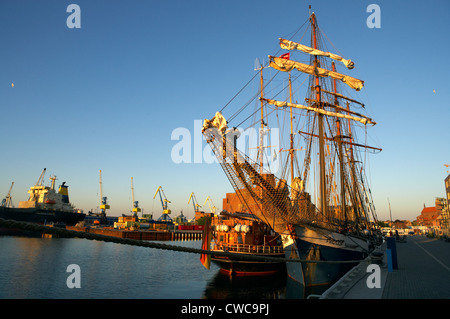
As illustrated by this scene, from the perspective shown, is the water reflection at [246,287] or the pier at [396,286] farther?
the water reflection at [246,287]

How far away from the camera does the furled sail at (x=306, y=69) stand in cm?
2512

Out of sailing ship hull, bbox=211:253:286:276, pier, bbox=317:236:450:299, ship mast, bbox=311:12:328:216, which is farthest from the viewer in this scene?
sailing ship hull, bbox=211:253:286:276

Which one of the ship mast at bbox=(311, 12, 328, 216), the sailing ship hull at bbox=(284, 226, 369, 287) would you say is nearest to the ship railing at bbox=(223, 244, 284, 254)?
the sailing ship hull at bbox=(284, 226, 369, 287)

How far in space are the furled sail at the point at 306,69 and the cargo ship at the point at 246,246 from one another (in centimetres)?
1497

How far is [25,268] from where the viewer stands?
29.5 m

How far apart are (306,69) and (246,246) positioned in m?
18.5

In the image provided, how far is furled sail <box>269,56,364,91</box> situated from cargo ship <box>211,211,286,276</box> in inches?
589

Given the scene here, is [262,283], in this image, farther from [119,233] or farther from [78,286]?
[119,233]

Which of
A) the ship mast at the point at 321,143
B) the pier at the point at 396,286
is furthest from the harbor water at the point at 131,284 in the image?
the ship mast at the point at 321,143

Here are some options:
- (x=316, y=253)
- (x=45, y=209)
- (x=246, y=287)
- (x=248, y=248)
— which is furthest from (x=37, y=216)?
(x=316, y=253)

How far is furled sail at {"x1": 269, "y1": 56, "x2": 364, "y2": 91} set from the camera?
25125 millimetres

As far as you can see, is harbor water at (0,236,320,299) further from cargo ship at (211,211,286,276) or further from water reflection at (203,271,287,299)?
cargo ship at (211,211,286,276)

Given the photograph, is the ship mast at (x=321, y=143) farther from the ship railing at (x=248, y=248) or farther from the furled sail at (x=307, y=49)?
the ship railing at (x=248, y=248)
